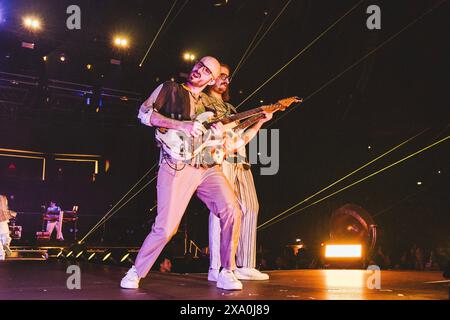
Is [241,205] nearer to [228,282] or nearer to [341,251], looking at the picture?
[228,282]

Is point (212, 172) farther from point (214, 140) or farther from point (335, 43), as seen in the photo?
point (335, 43)

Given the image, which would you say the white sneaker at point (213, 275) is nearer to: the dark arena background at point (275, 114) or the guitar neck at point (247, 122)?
the guitar neck at point (247, 122)

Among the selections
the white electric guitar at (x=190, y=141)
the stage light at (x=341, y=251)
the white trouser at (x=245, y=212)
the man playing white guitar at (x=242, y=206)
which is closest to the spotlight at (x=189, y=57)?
the stage light at (x=341, y=251)

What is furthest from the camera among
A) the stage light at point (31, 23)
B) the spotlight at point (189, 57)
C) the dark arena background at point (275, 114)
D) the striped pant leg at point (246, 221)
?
the spotlight at point (189, 57)

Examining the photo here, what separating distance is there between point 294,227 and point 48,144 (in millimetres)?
9900

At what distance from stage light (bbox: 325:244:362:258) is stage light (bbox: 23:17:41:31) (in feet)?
33.6

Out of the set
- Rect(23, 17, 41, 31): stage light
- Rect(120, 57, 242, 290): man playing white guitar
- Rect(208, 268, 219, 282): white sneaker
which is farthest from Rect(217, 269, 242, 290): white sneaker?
Rect(23, 17, 41, 31): stage light

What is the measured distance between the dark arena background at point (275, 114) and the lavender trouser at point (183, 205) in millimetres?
3179

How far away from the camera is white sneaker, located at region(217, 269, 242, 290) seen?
353 centimetres

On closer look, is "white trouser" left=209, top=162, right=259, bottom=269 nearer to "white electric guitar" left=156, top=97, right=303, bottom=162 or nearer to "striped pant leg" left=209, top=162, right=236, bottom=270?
"striped pant leg" left=209, top=162, right=236, bottom=270

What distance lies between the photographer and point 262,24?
39.6ft

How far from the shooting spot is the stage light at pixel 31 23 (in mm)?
13461

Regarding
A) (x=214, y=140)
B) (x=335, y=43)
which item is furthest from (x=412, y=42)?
(x=214, y=140)

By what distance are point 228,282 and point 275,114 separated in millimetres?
10109
